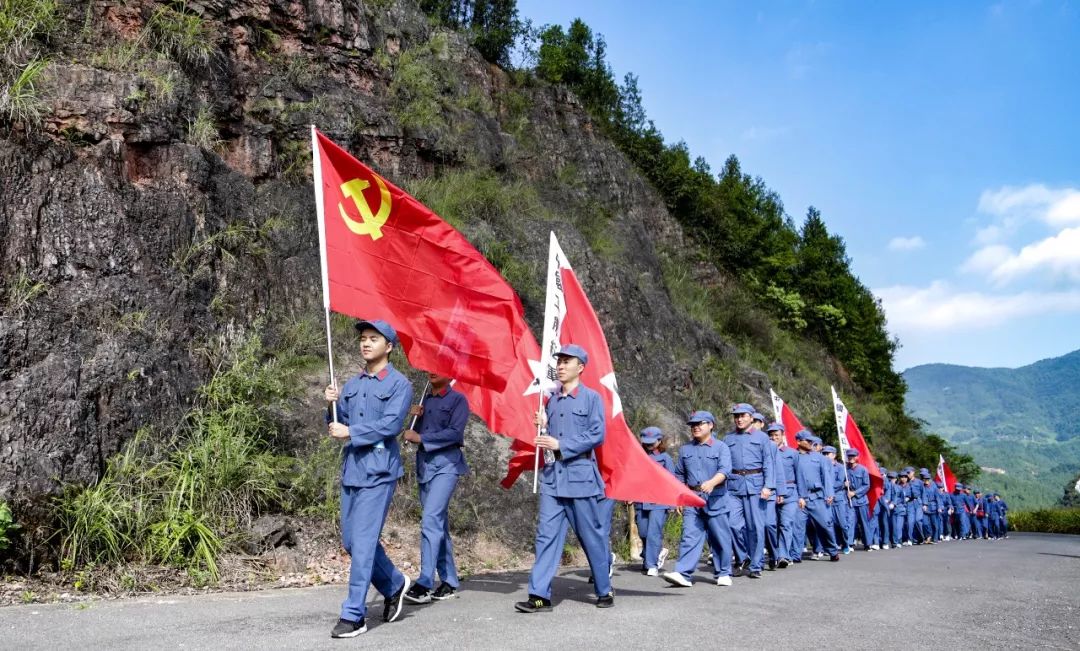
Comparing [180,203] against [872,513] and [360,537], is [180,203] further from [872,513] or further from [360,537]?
[872,513]

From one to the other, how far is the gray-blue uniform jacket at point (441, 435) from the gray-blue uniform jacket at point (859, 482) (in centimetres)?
1235

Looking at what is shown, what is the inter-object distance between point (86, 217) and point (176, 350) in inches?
74.3

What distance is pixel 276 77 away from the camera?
16516 millimetres

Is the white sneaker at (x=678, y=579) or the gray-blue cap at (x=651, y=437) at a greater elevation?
the gray-blue cap at (x=651, y=437)

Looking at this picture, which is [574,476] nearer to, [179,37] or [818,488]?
[818,488]

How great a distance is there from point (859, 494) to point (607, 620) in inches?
520

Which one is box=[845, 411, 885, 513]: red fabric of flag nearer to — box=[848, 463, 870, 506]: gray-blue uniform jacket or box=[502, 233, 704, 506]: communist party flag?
box=[848, 463, 870, 506]: gray-blue uniform jacket

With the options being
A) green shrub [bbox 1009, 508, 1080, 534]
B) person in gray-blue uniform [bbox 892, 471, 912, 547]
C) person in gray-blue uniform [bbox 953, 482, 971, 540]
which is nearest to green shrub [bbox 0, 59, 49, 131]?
person in gray-blue uniform [bbox 892, 471, 912, 547]

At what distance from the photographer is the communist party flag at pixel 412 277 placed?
7.48m

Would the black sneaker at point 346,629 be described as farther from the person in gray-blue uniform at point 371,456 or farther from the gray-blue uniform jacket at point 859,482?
the gray-blue uniform jacket at point 859,482

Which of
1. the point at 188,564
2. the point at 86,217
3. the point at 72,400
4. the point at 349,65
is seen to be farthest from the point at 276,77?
the point at 188,564

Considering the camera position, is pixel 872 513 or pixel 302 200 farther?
pixel 872 513

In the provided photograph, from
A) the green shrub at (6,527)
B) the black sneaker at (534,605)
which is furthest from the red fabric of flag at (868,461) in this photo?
the green shrub at (6,527)

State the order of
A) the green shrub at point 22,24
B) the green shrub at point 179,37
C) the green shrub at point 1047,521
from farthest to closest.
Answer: the green shrub at point 1047,521
the green shrub at point 179,37
the green shrub at point 22,24
